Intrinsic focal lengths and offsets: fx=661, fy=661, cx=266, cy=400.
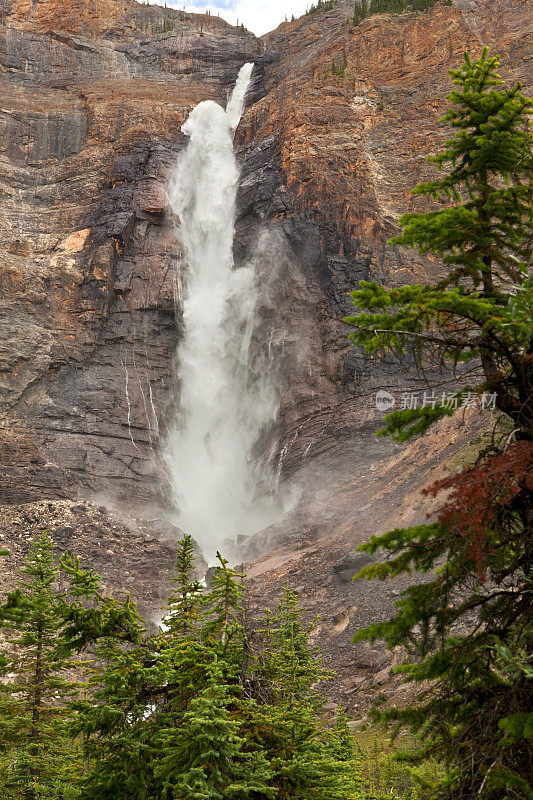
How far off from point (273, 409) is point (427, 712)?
39.4 metres

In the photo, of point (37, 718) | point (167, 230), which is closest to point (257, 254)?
point (167, 230)

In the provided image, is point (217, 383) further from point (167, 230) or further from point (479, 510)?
point (479, 510)

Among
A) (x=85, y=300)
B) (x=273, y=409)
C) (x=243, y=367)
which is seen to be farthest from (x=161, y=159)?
(x=273, y=409)

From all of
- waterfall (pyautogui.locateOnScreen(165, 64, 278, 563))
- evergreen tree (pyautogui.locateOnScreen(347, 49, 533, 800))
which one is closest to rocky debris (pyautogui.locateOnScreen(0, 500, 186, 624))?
waterfall (pyautogui.locateOnScreen(165, 64, 278, 563))

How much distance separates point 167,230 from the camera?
5309cm

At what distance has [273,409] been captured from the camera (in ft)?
149

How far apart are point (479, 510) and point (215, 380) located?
44.2 m

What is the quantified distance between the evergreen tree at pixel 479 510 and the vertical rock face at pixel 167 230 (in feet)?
99.4

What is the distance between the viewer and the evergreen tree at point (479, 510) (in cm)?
540

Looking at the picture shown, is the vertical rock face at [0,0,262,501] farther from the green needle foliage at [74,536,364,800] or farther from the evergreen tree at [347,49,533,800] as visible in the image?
the evergreen tree at [347,49,533,800]

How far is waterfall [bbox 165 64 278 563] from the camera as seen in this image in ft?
145

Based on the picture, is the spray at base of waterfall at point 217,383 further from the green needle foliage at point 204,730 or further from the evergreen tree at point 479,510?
the evergreen tree at point 479,510

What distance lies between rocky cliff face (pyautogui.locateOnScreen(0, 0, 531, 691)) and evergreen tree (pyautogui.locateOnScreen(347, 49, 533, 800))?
24.4 metres

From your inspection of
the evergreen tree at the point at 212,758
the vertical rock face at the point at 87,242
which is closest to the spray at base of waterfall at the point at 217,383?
the vertical rock face at the point at 87,242
